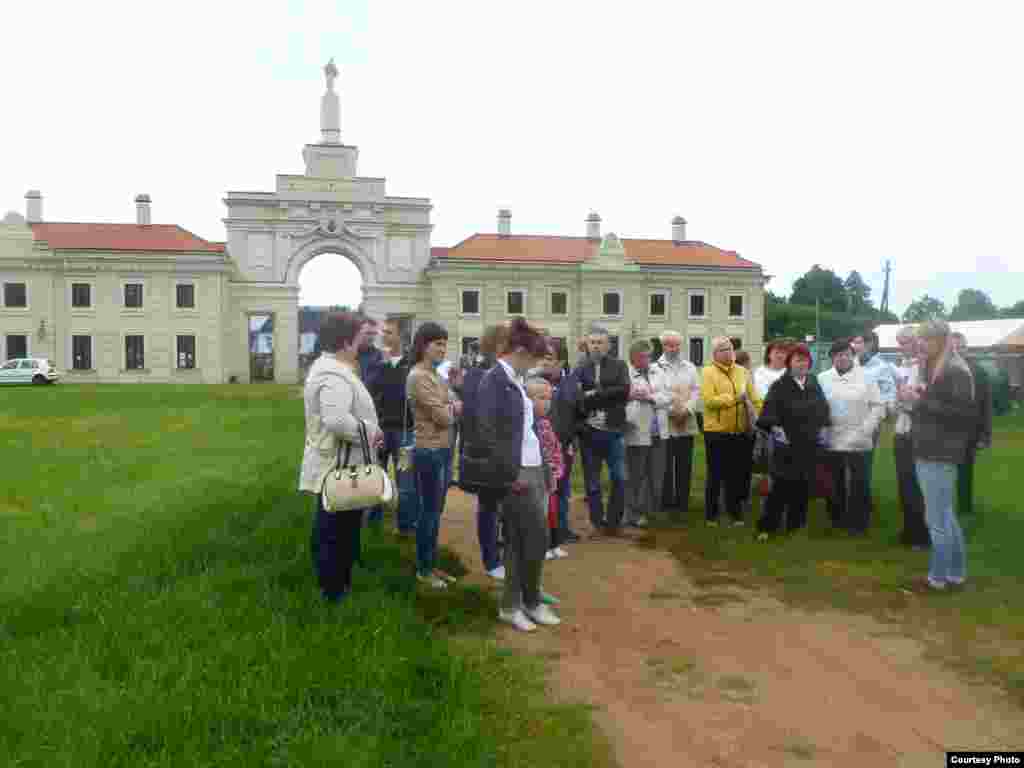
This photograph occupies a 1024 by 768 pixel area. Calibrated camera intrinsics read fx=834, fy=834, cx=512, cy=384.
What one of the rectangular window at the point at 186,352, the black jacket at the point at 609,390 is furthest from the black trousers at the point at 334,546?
the rectangular window at the point at 186,352

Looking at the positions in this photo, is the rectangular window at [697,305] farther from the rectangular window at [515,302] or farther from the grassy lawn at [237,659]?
the grassy lawn at [237,659]

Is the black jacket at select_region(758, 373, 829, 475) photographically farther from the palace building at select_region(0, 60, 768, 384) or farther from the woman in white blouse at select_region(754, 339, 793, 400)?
the palace building at select_region(0, 60, 768, 384)

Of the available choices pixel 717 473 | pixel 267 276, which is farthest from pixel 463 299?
pixel 717 473

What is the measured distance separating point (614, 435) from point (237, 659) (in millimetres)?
4569

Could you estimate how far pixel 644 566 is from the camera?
22.8 ft

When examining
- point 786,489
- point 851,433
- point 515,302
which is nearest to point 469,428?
point 786,489

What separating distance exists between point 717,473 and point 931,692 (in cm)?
426

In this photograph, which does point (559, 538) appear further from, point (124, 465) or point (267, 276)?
point (267, 276)

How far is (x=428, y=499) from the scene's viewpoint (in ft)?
20.1

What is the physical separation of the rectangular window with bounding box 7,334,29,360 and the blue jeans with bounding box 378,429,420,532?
161ft

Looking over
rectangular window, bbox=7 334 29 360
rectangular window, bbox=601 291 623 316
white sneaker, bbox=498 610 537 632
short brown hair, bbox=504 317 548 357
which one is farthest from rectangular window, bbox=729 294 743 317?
white sneaker, bbox=498 610 537 632

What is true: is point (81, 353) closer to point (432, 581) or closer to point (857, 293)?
point (432, 581)

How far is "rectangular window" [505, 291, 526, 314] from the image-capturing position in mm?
53562

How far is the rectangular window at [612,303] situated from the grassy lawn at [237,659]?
157 feet
